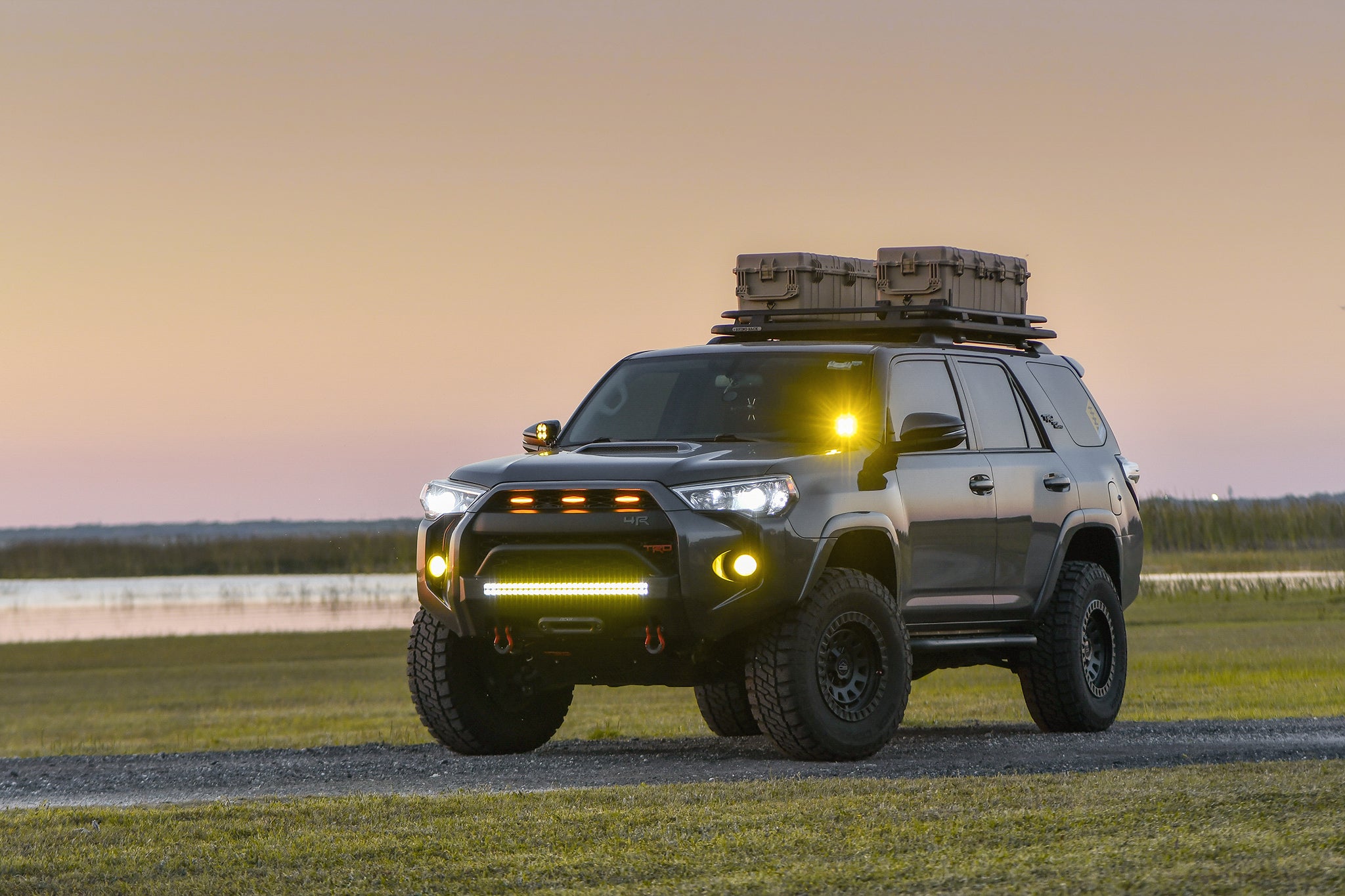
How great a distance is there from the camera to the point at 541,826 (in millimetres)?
8266

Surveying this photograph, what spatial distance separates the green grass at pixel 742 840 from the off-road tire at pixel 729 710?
3.76 m

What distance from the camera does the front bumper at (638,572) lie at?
10.2 metres

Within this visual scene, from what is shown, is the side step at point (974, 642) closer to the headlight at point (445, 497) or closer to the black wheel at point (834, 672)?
the black wheel at point (834, 672)

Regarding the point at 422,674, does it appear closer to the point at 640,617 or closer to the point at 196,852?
the point at 640,617

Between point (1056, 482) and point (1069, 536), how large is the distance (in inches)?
15.9

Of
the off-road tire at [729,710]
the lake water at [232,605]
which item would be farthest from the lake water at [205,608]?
the off-road tire at [729,710]

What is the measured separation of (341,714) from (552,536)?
1678cm

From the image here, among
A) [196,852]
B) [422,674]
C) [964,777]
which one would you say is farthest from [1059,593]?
[196,852]

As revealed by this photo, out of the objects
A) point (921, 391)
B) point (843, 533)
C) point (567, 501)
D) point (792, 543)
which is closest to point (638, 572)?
point (567, 501)

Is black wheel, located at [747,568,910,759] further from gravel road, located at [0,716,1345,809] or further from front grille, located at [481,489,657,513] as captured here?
front grille, located at [481,489,657,513]

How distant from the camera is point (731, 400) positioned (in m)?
11.5

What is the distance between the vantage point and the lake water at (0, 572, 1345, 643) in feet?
181

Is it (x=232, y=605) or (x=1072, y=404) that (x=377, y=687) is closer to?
(x=1072, y=404)

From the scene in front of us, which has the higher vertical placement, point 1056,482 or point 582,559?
point 1056,482
